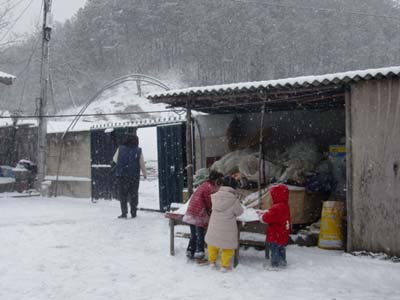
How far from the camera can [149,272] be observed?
6.13 m

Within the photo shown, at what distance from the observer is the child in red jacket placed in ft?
20.5

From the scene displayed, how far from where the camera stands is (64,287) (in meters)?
5.54

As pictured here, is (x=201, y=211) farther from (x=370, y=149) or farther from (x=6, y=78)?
(x=6, y=78)

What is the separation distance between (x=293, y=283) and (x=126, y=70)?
62.4 m

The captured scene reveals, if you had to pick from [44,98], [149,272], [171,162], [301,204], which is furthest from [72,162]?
[149,272]

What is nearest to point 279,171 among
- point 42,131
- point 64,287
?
point 64,287

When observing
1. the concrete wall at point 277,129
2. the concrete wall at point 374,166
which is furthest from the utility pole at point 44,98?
the concrete wall at point 374,166

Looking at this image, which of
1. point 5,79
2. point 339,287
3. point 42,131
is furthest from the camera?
point 42,131

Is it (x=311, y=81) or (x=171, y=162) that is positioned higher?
(x=311, y=81)

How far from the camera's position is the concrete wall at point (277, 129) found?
9859 mm

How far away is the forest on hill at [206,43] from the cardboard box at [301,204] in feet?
119

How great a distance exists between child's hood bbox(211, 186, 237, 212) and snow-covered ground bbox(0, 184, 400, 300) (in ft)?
2.85

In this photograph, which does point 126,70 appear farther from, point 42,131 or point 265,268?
point 265,268

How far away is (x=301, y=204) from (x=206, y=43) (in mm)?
47060
